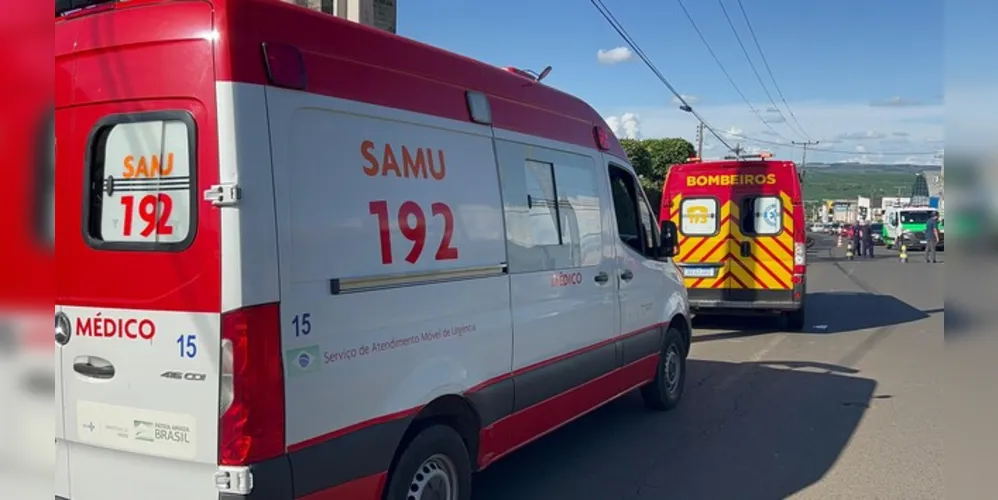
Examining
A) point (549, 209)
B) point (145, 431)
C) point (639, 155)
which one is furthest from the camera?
point (639, 155)

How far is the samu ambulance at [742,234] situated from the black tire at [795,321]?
15mm

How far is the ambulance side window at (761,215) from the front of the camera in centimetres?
1198

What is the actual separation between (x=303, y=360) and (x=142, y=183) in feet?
3.17

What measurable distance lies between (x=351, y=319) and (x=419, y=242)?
0.63m

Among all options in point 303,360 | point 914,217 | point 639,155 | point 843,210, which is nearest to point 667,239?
point 303,360

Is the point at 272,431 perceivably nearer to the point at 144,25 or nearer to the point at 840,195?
the point at 144,25

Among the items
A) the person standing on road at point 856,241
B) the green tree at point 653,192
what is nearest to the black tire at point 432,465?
the green tree at point 653,192

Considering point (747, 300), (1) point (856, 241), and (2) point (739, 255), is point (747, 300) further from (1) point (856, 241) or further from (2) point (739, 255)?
(1) point (856, 241)

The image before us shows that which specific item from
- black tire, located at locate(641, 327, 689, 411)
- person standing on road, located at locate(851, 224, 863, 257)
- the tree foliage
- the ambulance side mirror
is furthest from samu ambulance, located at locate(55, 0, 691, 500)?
person standing on road, located at locate(851, 224, 863, 257)

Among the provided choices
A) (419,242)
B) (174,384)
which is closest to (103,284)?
(174,384)

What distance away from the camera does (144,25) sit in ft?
10.1

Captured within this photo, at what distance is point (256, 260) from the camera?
115 inches

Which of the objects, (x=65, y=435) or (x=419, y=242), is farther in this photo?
(x=419, y=242)

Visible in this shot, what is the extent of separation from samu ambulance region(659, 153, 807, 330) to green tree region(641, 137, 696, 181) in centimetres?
1806
